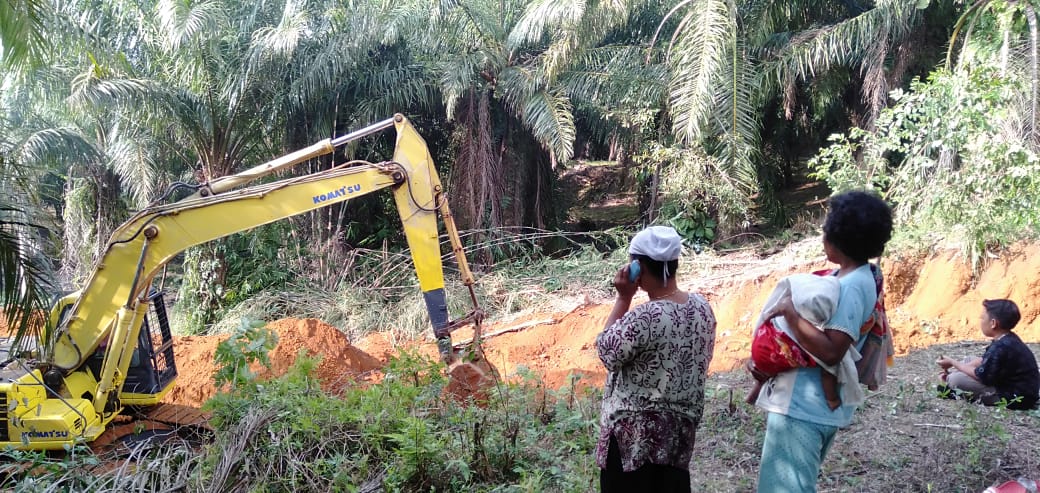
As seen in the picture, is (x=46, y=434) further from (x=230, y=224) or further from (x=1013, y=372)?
(x=1013, y=372)

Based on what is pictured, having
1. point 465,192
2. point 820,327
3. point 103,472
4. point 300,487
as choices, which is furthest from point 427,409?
point 465,192

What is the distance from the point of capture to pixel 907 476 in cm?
411

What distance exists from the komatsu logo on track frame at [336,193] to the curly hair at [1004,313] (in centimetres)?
511

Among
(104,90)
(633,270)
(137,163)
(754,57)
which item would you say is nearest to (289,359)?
(104,90)

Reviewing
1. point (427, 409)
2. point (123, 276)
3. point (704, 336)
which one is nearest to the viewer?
point (704, 336)

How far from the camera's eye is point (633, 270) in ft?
9.34

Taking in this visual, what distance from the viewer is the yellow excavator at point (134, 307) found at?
568cm

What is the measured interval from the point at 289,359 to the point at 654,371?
654 centimetres

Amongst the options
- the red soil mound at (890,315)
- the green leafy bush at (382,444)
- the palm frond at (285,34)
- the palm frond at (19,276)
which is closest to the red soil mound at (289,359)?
the red soil mound at (890,315)

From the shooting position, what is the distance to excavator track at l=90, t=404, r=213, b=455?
19.2 ft

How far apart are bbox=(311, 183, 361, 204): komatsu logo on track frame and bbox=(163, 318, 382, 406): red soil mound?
2058 mm

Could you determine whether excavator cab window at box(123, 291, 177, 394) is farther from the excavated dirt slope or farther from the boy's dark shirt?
the boy's dark shirt

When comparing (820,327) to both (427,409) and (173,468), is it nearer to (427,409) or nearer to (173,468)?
(427,409)

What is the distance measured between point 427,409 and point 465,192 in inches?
325
